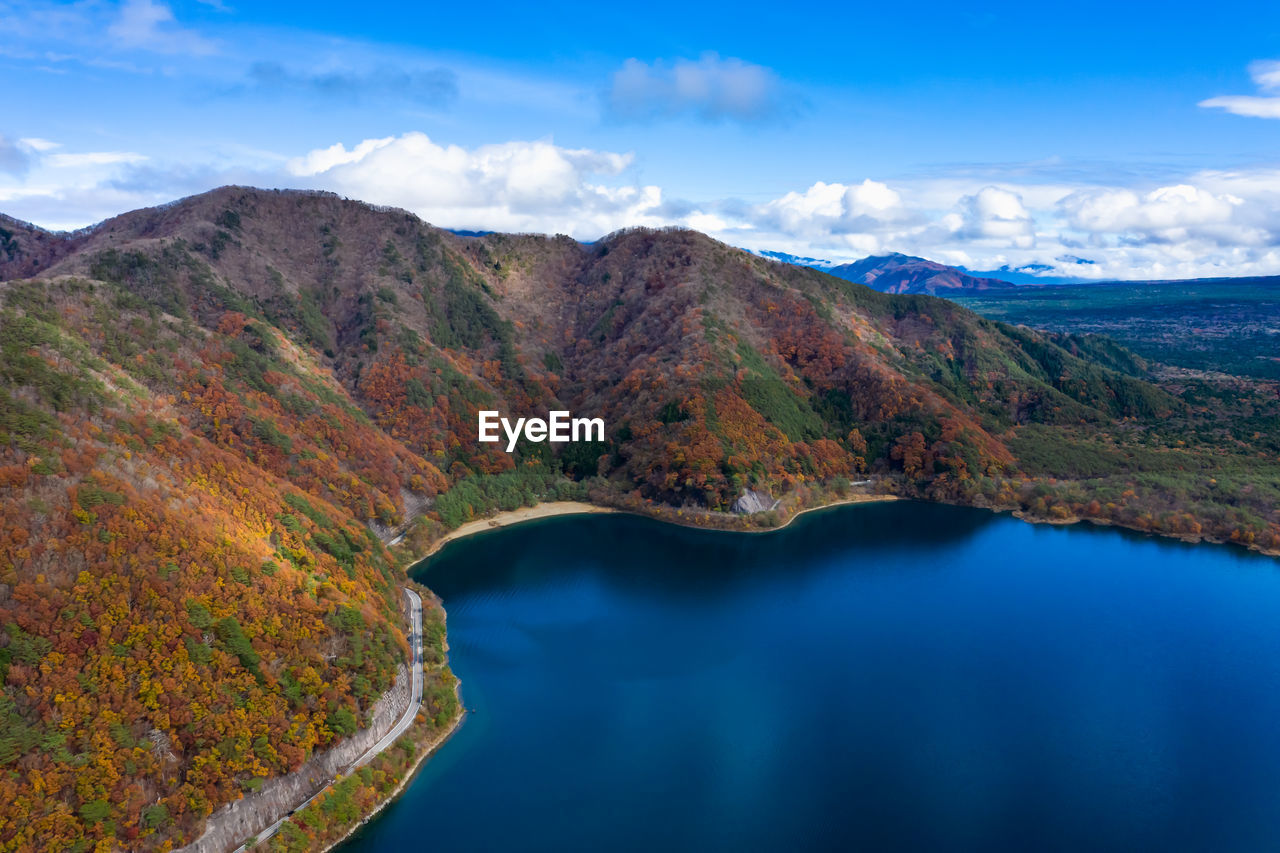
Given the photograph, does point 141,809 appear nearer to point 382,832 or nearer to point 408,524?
point 382,832

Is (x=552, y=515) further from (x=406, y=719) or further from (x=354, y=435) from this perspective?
(x=406, y=719)

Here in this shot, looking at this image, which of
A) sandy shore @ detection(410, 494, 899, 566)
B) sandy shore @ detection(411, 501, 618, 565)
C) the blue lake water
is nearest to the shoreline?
the blue lake water

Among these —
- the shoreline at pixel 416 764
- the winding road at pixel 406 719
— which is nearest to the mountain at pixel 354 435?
the winding road at pixel 406 719

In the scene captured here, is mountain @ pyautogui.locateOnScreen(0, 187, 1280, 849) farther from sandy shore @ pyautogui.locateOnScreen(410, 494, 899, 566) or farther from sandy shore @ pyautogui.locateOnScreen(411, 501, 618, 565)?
sandy shore @ pyautogui.locateOnScreen(411, 501, 618, 565)

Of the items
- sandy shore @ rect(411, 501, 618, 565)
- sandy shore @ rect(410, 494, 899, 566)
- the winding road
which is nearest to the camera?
the winding road

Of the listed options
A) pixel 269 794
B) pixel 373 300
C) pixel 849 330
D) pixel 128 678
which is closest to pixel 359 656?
pixel 269 794
